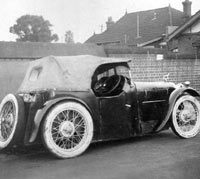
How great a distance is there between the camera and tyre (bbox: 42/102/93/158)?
4.85 m

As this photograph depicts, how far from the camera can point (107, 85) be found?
6262 mm

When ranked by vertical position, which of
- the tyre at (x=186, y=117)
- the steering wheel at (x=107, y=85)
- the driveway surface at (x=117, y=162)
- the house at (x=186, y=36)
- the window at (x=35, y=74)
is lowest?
the driveway surface at (x=117, y=162)

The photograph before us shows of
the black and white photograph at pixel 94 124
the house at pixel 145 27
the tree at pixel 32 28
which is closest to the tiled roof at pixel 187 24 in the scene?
the house at pixel 145 27

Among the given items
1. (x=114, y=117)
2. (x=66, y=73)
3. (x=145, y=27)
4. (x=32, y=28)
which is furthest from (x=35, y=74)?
(x=32, y=28)

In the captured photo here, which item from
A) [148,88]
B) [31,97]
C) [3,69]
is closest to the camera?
[31,97]

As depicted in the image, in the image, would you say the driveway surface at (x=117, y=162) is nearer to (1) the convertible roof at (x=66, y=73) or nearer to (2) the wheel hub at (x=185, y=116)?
(2) the wheel hub at (x=185, y=116)

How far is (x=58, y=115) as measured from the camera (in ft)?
16.5

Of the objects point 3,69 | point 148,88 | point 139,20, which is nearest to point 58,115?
point 148,88

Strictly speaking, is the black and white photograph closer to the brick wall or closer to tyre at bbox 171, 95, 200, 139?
tyre at bbox 171, 95, 200, 139

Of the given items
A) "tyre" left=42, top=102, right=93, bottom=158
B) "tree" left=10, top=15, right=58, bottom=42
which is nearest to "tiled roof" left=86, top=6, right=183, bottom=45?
"tree" left=10, top=15, right=58, bottom=42

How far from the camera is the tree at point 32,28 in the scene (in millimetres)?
51969

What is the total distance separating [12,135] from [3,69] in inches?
290

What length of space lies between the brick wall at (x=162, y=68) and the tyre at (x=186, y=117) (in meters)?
7.00

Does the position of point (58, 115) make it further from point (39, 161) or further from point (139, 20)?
point (139, 20)
